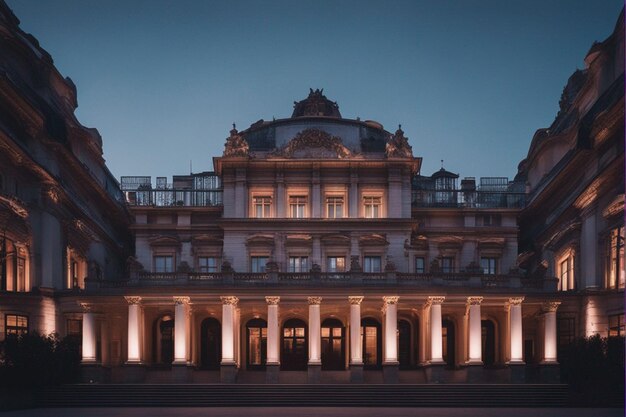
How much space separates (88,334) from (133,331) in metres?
2.84

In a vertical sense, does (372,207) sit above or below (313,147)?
below

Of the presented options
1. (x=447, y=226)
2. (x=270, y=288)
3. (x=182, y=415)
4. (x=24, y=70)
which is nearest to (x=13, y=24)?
(x=24, y=70)

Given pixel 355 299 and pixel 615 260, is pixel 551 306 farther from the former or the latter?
pixel 355 299

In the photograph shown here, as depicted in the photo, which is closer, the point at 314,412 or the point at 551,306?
the point at 314,412

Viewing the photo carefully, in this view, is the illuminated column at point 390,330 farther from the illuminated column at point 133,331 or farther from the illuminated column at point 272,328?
the illuminated column at point 133,331

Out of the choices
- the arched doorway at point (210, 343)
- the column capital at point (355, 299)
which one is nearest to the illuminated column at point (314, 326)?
the column capital at point (355, 299)

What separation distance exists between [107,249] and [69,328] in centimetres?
1278

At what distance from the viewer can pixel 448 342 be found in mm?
57281

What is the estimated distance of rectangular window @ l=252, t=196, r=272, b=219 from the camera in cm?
5972

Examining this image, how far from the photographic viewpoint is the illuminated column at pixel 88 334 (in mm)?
49344

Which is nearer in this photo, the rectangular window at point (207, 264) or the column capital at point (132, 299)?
the column capital at point (132, 299)

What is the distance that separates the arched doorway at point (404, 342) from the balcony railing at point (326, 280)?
7.44m

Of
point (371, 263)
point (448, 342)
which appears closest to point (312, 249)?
point (371, 263)

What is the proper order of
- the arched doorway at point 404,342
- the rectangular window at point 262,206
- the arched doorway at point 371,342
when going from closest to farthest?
the arched doorway at point 371,342, the arched doorway at point 404,342, the rectangular window at point 262,206
